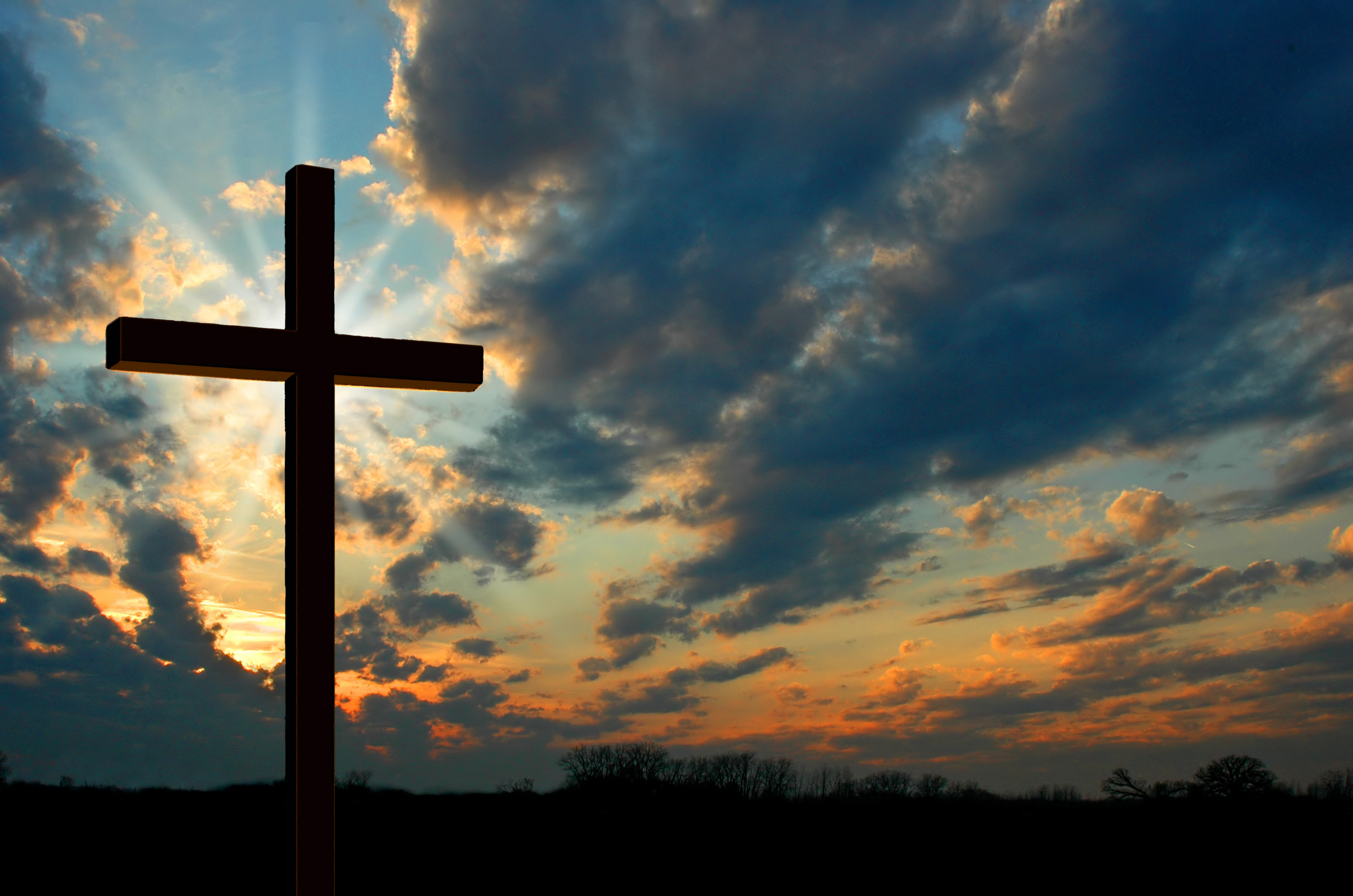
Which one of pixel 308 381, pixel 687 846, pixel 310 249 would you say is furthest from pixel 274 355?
pixel 687 846

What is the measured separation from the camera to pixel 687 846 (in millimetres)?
13750

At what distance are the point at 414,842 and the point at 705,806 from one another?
15.1 ft

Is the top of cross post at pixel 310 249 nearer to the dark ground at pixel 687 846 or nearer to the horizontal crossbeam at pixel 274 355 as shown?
the horizontal crossbeam at pixel 274 355

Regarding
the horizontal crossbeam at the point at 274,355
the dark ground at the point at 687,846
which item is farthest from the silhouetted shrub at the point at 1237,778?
the horizontal crossbeam at the point at 274,355

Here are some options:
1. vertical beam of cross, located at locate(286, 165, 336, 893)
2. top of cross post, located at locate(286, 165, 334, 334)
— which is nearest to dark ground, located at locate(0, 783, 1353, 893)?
vertical beam of cross, located at locate(286, 165, 336, 893)

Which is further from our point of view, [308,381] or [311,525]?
[308,381]

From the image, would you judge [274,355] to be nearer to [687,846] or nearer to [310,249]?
[310,249]

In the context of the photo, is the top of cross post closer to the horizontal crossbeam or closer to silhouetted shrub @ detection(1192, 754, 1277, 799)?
the horizontal crossbeam

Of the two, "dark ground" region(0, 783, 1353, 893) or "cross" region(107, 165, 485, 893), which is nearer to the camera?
"cross" region(107, 165, 485, 893)

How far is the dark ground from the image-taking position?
1225cm

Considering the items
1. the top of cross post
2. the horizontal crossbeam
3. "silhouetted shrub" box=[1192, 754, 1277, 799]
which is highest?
the top of cross post

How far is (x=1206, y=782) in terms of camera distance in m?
21.6

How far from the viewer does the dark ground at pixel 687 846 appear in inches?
482

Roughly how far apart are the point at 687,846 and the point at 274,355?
8904 millimetres
